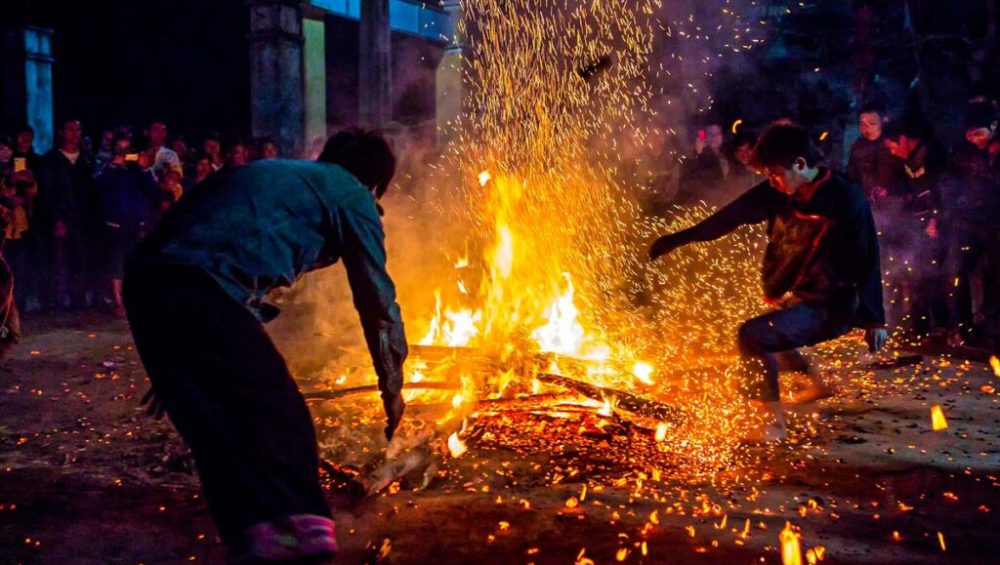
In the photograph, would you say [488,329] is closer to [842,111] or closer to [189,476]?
[189,476]

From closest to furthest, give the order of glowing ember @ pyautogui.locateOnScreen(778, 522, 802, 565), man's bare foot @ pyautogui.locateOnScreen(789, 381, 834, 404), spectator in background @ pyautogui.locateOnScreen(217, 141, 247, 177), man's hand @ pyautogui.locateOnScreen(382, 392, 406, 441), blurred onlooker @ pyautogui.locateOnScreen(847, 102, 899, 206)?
man's hand @ pyautogui.locateOnScreen(382, 392, 406, 441) < glowing ember @ pyautogui.locateOnScreen(778, 522, 802, 565) < man's bare foot @ pyautogui.locateOnScreen(789, 381, 834, 404) < blurred onlooker @ pyautogui.locateOnScreen(847, 102, 899, 206) < spectator in background @ pyautogui.locateOnScreen(217, 141, 247, 177)

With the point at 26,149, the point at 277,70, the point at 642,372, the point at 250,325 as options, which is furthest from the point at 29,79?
the point at 250,325

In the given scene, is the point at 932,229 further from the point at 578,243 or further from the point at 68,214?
the point at 68,214

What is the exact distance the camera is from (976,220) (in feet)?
29.0

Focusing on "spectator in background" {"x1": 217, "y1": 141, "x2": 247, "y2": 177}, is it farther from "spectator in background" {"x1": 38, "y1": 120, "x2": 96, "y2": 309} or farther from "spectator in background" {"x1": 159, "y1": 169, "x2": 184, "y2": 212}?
"spectator in background" {"x1": 38, "y1": 120, "x2": 96, "y2": 309}

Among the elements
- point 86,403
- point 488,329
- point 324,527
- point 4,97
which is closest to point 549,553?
point 324,527

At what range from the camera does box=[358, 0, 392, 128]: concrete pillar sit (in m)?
15.4

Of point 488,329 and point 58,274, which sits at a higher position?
point 58,274

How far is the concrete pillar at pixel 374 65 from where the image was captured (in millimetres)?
15383

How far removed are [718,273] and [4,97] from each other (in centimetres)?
1028

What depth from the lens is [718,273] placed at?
39.5ft

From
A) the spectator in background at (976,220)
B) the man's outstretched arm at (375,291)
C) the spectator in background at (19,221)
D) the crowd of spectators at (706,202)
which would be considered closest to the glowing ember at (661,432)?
the man's outstretched arm at (375,291)

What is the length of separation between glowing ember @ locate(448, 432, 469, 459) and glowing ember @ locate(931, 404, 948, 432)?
3153 millimetres

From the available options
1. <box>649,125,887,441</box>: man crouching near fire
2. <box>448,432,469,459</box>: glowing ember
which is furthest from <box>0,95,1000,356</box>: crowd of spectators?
<box>448,432,469,459</box>: glowing ember
